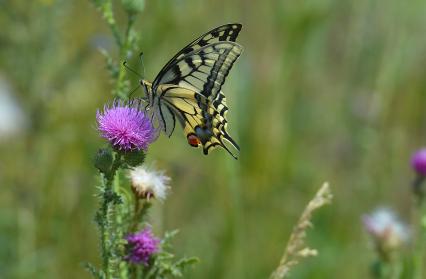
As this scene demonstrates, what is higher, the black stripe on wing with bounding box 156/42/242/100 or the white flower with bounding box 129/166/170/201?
the black stripe on wing with bounding box 156/42/242/100

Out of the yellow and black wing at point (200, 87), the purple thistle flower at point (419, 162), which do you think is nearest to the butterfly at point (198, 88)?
the yellow and black wing at point (200, 87)

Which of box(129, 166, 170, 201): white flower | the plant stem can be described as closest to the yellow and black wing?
box(129, 166, 170, 201): white flower

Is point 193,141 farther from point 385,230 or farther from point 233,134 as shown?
point 233,134

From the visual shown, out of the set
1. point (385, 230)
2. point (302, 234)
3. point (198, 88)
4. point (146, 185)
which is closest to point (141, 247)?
point (146, 185)

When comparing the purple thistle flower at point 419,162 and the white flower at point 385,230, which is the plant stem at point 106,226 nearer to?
the white flower at point 385,230

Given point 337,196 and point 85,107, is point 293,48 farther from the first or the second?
point 85,107

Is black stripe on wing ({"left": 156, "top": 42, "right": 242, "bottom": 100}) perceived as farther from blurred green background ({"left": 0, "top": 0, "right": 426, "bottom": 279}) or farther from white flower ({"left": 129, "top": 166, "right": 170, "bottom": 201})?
blurred green background ({"left": 0, "top": 0, "right": 426, "bottom": 279})
